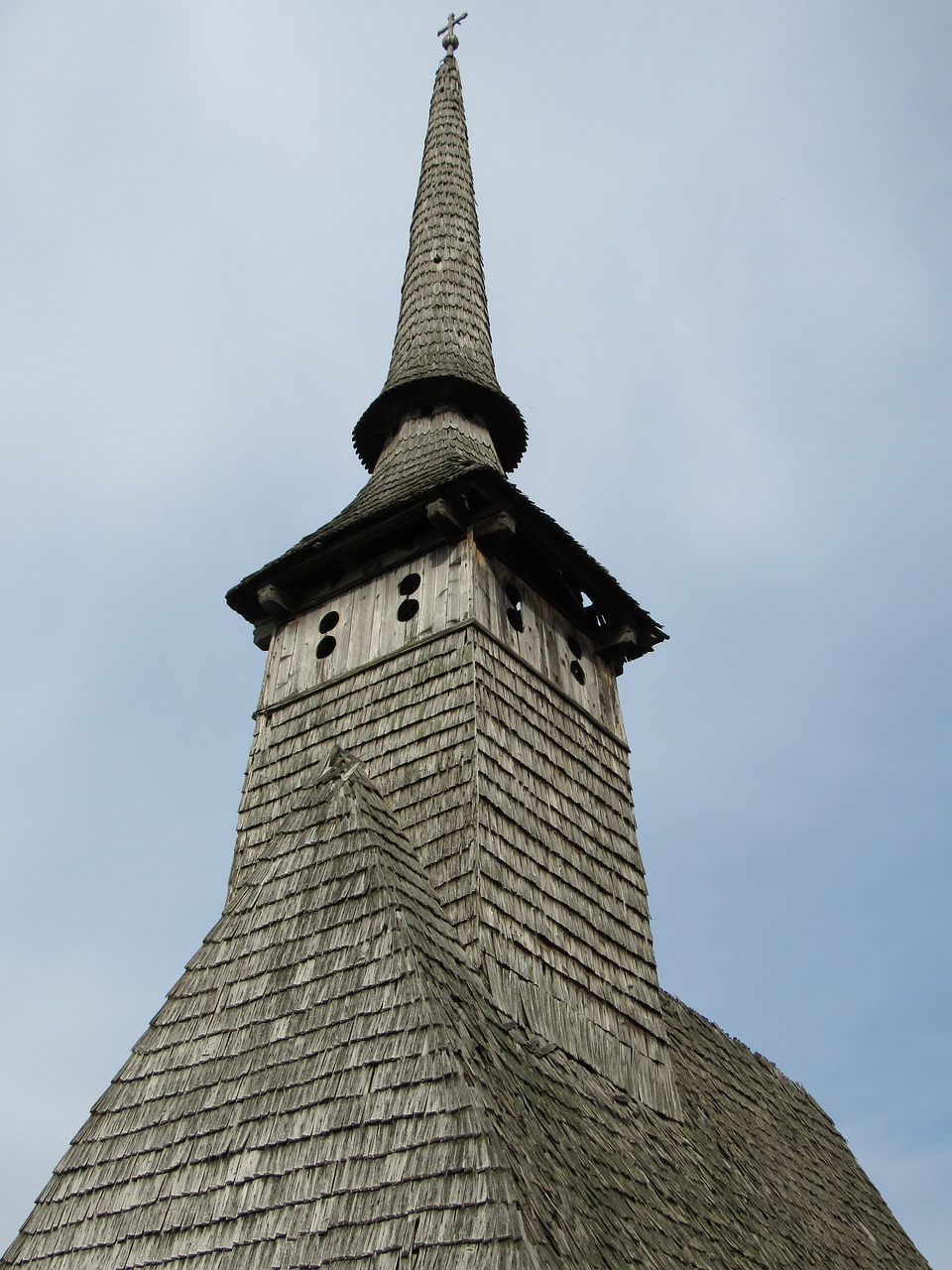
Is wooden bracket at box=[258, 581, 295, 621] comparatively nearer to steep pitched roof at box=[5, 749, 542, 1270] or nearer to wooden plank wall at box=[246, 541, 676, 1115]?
wooden plank wall at box=[246, 541, 676, 1115]

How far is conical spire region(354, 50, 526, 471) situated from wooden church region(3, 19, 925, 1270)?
0.30 feet

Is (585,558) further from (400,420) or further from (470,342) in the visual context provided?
(470,342)

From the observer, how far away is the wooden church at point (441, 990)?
723 centimetres

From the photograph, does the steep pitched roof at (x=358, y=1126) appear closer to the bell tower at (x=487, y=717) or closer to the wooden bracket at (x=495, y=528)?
the bell tower at (x=487, y=717)

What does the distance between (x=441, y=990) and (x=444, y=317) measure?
40.3 feet

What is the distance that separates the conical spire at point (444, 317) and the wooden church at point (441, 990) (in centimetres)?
9

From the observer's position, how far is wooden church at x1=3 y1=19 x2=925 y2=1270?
723 cm

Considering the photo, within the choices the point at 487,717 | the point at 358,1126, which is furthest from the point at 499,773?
the point at 358,1126

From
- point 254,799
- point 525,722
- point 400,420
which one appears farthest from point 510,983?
point 400,420

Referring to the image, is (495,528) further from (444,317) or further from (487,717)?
(444,317)

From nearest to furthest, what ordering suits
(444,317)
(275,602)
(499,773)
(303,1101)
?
1. (303,1101)
2. (499,773)
3. (275,602)
4. (444,317)

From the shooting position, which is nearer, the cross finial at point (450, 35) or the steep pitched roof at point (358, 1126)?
the steep pitched roof at point (358, 1126)

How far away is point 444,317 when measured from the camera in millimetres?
18000

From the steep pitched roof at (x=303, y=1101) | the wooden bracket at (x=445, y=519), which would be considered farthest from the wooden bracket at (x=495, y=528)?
the steep pitched roof at (x=303, y=1101)
